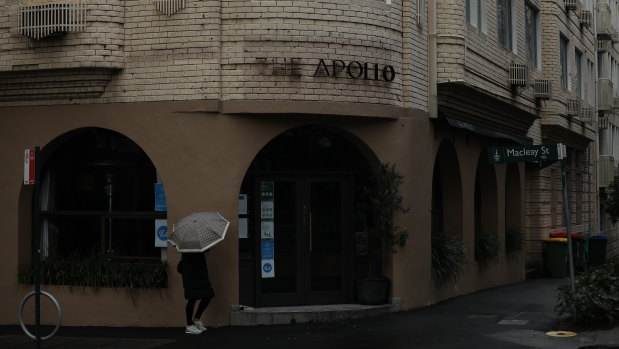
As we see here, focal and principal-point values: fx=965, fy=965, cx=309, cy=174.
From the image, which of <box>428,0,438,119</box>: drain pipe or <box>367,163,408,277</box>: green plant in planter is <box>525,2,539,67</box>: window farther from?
<box>367,163,408,277</box>: green plant in planter

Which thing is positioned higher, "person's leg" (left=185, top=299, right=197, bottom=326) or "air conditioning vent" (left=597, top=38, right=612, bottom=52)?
"air conditioning vent" (left=597, top=38, right=612, bottom=52)

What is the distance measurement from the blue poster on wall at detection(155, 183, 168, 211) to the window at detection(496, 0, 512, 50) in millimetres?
9357

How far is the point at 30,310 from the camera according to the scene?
49.6ft

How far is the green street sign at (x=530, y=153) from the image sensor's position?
12.9 m

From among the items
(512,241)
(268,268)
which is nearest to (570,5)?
(512,241)

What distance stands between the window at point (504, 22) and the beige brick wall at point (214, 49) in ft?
23.0

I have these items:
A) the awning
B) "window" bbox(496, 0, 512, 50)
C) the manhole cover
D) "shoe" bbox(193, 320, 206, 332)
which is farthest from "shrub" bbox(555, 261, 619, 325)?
"window" bbox(496, 0, 512, 50)

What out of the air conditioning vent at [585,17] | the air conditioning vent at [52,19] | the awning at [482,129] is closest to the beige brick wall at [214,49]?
the air conditioning vent at [52,19]

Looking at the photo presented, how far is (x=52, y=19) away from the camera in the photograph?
1467 cm

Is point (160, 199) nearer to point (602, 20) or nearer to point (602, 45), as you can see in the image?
point (602, 20)

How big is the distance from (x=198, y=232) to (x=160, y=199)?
6.19 ft

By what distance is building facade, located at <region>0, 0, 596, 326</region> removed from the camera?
14594 mm

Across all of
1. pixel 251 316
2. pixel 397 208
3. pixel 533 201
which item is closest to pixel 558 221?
pixel 533 201

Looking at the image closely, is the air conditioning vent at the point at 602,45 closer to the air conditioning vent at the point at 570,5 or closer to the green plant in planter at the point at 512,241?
the air conditioning vent at the point at 570,5
